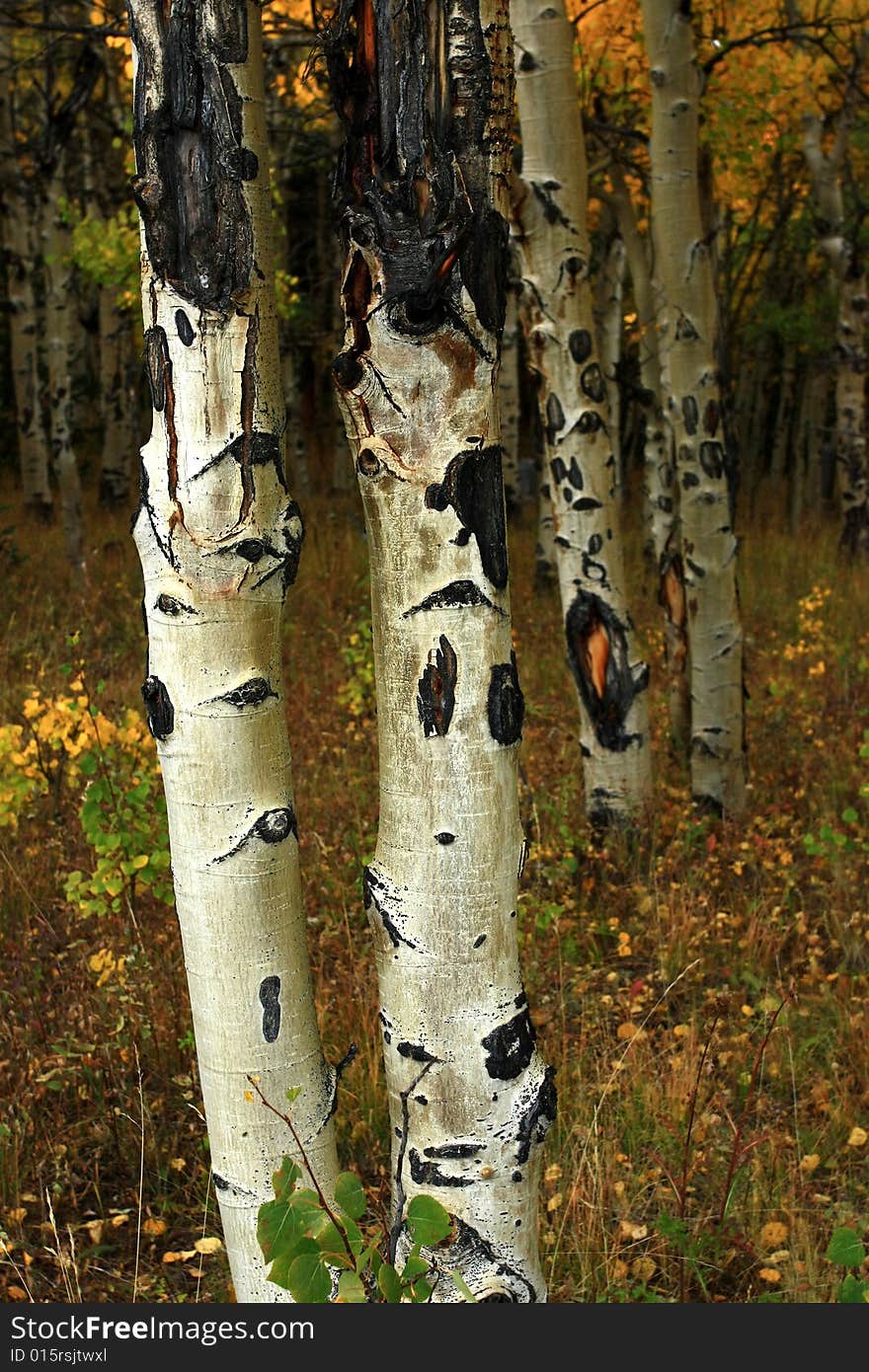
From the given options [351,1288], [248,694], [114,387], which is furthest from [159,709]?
[114,387]

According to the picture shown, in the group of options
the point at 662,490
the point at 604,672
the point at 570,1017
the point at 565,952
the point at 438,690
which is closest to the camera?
the point at 438,690

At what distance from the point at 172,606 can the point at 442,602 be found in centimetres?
43

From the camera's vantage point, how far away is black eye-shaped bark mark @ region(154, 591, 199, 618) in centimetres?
183

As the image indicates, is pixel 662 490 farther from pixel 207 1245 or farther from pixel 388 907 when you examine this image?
pixel 388 907

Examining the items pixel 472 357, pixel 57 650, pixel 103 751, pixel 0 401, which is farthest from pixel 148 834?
pixel 0 401

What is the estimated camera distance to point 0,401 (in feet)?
70.2

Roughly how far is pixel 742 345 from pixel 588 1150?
69.0 ft

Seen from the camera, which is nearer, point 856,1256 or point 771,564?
point 856,1256

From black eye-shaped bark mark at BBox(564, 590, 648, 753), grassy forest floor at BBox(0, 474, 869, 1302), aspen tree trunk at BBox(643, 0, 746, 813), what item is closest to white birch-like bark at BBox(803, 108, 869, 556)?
grassy forest floor at BBox(0, 474, 869, 1302)

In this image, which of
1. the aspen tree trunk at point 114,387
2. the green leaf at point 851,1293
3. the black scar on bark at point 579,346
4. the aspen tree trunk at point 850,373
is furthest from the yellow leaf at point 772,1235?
the aspen tree trunk at point 114,387

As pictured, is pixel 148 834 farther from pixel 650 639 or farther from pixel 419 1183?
pixel 650 639

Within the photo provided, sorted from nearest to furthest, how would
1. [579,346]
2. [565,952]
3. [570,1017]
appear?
[570,1017] → [565,952] → [579,346]

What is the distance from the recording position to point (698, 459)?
5566 mm

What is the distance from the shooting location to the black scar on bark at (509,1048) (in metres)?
1.84
